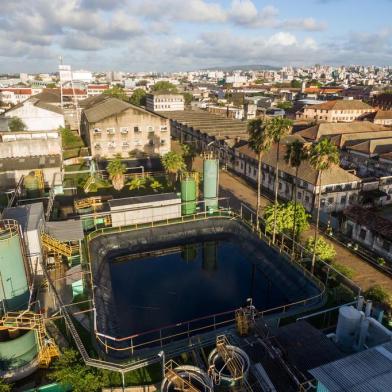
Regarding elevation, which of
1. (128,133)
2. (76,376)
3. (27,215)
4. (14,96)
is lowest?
(76,376)

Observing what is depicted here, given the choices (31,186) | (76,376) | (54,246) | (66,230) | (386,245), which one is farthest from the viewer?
(31,186)

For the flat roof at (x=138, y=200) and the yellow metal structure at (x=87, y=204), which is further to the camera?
the yellow metal structure at (x=87, y=204)

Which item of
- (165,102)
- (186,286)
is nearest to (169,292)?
(186,286)

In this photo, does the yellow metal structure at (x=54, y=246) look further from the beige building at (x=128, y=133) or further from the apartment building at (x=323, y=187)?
the beige building at (x=128, y=133)

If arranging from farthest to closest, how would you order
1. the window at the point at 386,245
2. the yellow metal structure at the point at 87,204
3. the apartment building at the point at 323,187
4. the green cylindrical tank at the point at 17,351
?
the apartment building at the point at 323,187 < the yellow metal structure at the point at 87,204 < the window at the point at 386,245 < the green cylindrical tank at the point at 17,351

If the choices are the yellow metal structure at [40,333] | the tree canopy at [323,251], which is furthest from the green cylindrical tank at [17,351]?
the tree canopy at [323,251]

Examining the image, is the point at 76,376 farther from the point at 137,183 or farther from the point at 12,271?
the point at 137,183

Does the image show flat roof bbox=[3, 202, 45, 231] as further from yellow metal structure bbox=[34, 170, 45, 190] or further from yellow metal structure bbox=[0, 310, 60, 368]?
yellow metal structure bbox=[34, 170, 45, 190]

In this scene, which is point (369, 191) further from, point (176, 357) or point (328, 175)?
point (176, 357)
